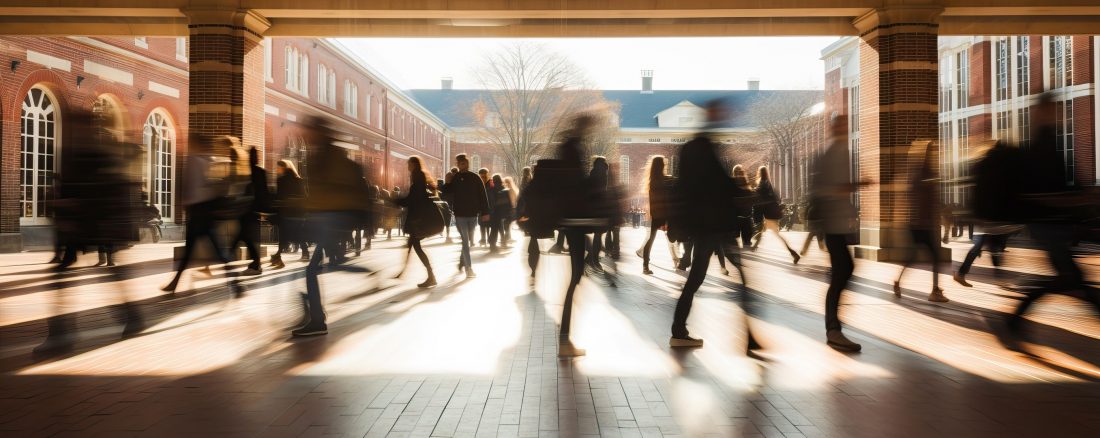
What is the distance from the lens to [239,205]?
777cm

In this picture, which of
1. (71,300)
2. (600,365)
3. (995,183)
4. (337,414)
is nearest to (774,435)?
(600,365)

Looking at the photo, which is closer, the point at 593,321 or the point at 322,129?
the point at 322,129

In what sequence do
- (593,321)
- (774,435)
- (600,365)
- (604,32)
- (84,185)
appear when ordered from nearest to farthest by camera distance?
(774,435)
(600,365)
(84,185)
(593,321)
(604,32)

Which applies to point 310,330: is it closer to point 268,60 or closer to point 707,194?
point 707,194

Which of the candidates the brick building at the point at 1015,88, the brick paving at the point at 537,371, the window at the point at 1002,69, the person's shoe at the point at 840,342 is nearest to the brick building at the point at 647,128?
the brick building at the point at 1015,88

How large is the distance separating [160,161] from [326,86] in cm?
1333

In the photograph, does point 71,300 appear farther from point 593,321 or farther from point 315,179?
point 593,321

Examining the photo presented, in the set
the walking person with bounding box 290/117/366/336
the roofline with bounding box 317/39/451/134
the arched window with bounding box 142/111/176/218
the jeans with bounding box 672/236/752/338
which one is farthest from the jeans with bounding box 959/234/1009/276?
the roofline with bounding box 317/39/451/134

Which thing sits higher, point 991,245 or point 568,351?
point 991,245

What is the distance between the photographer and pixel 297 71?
3069 centimetres

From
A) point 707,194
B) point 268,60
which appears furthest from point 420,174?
point 268,60

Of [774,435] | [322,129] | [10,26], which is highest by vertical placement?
[10,26]

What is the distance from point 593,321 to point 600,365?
1.70m

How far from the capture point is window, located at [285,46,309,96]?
97.5ft
